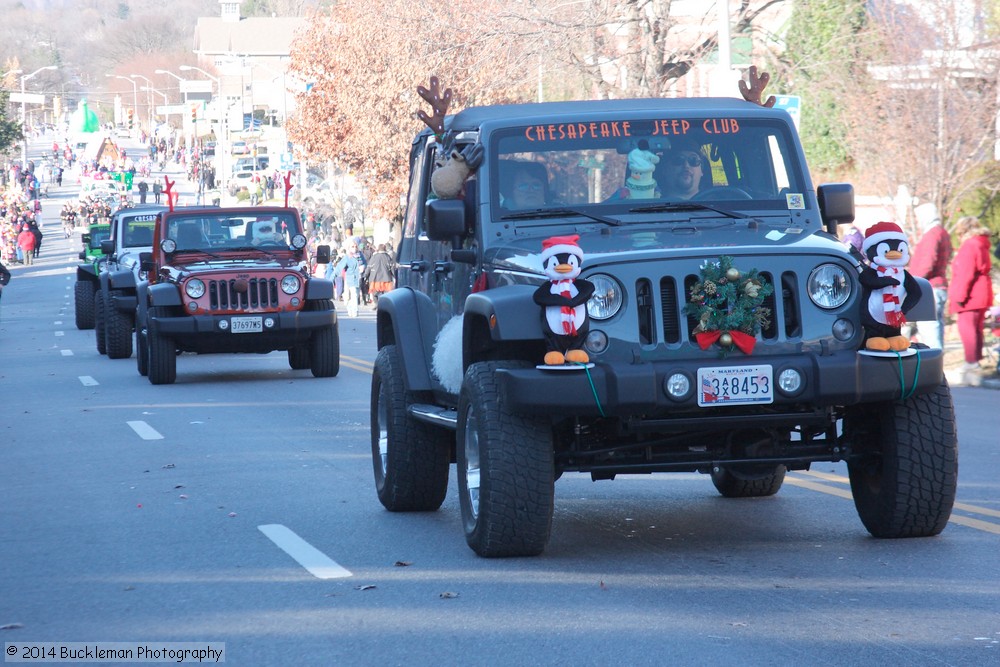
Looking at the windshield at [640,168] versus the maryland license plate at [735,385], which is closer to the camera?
the maryland license plate at [735,385]

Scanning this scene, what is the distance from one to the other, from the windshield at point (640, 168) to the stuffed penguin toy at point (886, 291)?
3.68 ft

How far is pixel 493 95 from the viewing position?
38.0 meters

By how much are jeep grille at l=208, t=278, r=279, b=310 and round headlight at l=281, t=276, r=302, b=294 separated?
0.50 ft

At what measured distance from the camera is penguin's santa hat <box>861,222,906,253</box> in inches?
287

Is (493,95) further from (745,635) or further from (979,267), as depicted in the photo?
(745,635)

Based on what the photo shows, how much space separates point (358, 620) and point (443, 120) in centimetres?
367

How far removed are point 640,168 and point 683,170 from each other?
23cm

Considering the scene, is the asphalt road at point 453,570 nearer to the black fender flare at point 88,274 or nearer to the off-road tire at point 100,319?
the off-road tire at point 100,319

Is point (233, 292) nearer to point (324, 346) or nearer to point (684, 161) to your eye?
point (324, 346)

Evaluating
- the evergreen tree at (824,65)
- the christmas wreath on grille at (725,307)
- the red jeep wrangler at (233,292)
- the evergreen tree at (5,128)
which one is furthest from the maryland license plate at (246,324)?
the evergreen tree at (5,128)

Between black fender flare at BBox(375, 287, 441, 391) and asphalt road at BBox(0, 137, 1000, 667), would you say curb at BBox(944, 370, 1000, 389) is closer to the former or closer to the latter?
asphalt road at BBox(0, 137, 1000, 667)

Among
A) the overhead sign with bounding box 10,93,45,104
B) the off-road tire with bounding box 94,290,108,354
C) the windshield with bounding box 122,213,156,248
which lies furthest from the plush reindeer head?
the overhead sign with bounding box 10,93,45,104

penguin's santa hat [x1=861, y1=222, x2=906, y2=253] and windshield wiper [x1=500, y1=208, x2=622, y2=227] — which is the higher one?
windshield wiper [x1=500, y1=208, x2=622, y2=227]

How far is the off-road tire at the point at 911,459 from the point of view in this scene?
7.39m
